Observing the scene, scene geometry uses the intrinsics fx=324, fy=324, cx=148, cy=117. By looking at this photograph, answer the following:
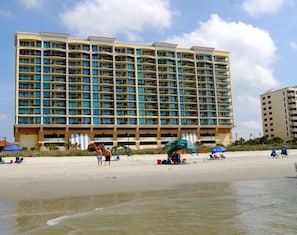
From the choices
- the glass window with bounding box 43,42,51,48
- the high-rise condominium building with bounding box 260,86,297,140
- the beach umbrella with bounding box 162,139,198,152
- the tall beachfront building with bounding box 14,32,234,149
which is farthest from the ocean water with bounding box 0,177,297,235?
the high-rise condominium building with bounding box 260,86,297,140

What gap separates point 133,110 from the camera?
267 feet

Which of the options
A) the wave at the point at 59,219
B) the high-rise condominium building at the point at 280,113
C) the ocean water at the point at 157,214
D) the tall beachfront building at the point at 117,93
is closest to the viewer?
the ocean water at the point at 157,214

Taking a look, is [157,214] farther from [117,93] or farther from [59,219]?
[117,93]

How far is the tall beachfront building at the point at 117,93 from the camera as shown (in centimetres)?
7449

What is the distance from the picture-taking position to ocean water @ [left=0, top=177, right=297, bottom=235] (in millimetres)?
7516

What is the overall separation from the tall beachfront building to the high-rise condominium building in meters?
29.8

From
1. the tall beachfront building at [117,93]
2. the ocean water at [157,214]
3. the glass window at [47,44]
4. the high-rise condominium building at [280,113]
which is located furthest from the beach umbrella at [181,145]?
the high-rise condominium building at [280,113]

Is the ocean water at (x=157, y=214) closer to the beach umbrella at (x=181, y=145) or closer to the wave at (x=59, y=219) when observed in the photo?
the wave at (x=59, y=219)

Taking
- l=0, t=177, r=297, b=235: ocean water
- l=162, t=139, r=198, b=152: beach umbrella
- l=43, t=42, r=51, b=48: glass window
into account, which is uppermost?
l=43, t=42, r=51, b=48: glass window

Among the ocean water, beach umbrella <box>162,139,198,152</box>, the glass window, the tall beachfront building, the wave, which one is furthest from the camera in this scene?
the glass window

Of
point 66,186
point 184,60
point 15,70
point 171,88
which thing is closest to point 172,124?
point 171,88

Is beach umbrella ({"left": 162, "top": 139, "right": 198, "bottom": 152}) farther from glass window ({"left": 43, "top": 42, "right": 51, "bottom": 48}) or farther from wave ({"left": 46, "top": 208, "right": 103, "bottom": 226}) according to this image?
glass window ({"left": 43, "top": 42, "right": 51, "bottom": 48})

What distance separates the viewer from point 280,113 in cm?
11044

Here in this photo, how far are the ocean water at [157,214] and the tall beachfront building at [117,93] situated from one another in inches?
2547
